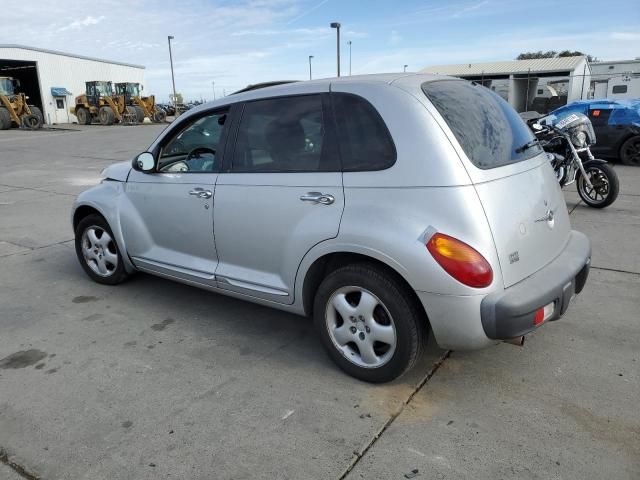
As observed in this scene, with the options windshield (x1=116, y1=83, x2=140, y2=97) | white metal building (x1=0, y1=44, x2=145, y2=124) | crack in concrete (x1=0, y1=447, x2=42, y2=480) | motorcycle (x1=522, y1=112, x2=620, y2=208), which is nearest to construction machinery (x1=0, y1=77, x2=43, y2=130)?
windshield (x1=116, y1=83, x2=140, y2=97)

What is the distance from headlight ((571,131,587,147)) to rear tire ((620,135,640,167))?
4.28 metres

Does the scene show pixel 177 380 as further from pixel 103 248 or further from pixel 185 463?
pixel 103 248

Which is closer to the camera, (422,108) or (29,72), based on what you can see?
(422,108)

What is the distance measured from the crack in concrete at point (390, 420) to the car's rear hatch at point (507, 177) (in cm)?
81

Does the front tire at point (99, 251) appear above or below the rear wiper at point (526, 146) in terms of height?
below

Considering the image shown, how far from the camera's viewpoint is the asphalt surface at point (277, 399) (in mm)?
2408

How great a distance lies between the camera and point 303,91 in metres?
Result: 3.25

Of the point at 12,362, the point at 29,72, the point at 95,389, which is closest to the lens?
the point at 95,389

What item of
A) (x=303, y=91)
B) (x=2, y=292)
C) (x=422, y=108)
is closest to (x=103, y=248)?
(x=2, y=292)

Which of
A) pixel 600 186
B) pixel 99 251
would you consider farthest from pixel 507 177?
pixel 600 186

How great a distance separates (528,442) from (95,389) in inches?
94.0

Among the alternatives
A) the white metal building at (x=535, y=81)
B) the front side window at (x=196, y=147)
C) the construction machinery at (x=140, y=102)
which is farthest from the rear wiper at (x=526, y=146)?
the construction machinery at (x=140, y=102)

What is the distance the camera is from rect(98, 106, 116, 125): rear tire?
34.9m

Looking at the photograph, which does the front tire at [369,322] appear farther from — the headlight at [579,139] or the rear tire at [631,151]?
the rear tire at [631,151]
